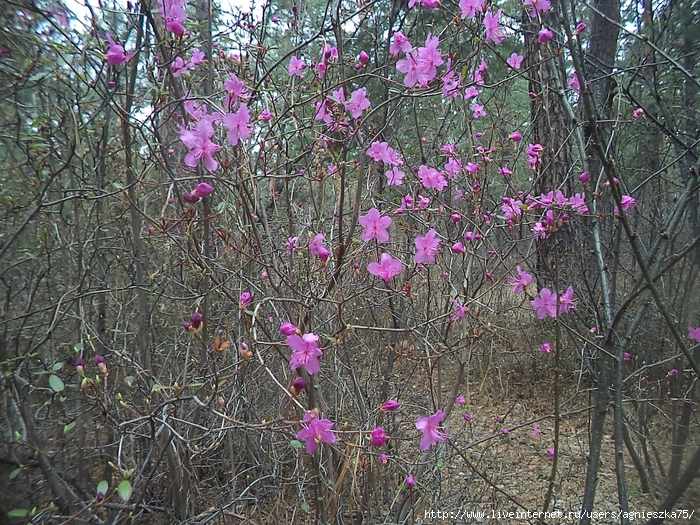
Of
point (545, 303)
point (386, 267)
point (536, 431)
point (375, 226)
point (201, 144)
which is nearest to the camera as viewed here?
point (201, 144)

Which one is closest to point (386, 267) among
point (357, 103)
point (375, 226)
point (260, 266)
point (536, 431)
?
point (375, 226)

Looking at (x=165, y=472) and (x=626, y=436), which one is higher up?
(x=626, y=436)

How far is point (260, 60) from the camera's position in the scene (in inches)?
75.9

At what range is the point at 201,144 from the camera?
1.40 m

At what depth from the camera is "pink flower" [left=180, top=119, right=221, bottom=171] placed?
54.2 inches

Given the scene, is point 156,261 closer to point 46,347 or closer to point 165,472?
point 46,347

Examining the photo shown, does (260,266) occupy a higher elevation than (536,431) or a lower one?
higher

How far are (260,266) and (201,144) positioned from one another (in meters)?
0.95

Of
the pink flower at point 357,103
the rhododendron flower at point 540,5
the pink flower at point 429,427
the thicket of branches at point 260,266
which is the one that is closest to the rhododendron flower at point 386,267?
the thicket of branches at point 260,266

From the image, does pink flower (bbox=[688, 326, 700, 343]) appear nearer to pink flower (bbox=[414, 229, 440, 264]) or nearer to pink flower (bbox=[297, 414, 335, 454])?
pink flower (bbox=[414, 229, 440, 264])

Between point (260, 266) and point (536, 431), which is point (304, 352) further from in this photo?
point (536, 431)

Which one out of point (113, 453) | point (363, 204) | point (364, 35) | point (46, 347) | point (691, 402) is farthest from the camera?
point (364, 35)

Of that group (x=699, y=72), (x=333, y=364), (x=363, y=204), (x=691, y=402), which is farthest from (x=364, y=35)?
(x=691, y=402)

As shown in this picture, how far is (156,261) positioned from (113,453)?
41.1 inches
